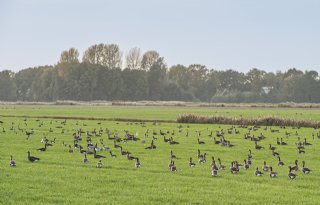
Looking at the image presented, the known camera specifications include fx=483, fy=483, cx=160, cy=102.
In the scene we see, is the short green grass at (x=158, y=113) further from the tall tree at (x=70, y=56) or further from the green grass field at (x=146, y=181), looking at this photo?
the tall tree at (x=70, y=56)

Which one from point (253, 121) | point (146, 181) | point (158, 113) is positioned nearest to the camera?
point (146, 181)

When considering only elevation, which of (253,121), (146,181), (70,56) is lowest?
(146,181)

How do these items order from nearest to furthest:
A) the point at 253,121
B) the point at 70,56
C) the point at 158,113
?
the point at 253,121
the point at 158,113
the point at 70,56

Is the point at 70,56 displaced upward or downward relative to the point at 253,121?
upward

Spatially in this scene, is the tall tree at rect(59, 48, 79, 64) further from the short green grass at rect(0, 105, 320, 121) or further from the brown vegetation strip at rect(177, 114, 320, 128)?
the brown vegetation strip at rect(177, 114, 320, 128)

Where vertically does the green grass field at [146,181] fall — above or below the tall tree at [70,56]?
below

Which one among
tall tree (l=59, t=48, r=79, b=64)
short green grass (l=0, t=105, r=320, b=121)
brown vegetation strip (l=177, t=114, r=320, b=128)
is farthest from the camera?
tall tree (l=59, t=48, r=79, b=64)

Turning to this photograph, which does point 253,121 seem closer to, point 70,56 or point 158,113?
point 158,113

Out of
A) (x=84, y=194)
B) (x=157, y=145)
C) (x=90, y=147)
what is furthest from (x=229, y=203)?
(x=157, y=145)

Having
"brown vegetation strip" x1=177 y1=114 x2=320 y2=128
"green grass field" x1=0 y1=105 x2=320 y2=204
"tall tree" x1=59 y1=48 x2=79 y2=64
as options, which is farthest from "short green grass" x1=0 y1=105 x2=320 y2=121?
"tall tree" x1=59 y1=48 x2=79 y2=64

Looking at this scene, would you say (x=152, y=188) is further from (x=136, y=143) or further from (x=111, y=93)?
(x=111, y=93)

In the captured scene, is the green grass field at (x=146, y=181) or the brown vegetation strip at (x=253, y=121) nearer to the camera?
the green grass field at (x=146, y=181)

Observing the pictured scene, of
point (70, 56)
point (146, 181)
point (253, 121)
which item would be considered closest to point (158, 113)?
point (253, 121)

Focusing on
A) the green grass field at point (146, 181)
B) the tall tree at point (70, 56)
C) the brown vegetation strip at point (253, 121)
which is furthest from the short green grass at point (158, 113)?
the tall tree at point (70, 56)
